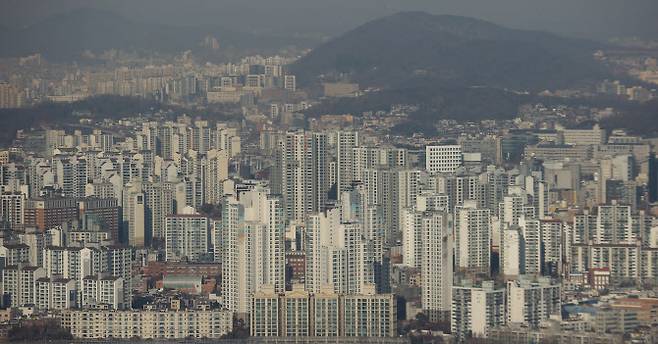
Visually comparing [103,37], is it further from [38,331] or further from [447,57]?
[38,331]

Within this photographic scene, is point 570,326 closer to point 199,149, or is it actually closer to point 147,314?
point 147,314

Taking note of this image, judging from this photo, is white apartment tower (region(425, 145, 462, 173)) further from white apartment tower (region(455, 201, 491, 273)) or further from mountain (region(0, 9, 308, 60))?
white apartment tower (region(455, 201, 491, 273))

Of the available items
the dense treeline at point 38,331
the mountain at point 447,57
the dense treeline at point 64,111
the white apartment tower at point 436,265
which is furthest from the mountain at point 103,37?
the dense treeline at point 38,331

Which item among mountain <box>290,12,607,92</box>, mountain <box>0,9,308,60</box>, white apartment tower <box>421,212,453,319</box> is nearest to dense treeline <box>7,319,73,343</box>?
white apartment tower <box>421,212,453,319</box>

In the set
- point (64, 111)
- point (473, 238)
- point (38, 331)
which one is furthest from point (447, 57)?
point (38, 331)

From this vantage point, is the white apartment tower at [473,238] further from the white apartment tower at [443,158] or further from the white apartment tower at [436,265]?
the white apartment tower at [443,158]

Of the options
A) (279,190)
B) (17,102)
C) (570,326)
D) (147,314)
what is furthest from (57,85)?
(570,326)
